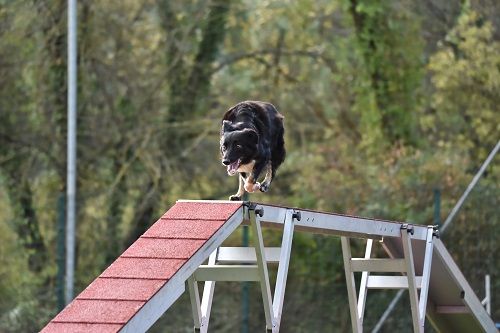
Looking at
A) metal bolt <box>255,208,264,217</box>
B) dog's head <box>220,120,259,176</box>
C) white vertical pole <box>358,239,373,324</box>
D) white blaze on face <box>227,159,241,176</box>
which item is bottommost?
white vertical pole <box>358,239,373,324</box>

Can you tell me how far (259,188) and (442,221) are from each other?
211 inches

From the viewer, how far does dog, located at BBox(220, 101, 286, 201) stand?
6.86 metres

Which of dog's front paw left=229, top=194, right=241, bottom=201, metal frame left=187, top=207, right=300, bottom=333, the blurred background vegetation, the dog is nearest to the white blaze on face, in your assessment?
the dog

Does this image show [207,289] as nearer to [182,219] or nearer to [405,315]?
[182,219]

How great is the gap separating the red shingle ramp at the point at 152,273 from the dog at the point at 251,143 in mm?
256

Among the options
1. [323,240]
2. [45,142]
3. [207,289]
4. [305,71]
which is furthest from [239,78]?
[207,289]

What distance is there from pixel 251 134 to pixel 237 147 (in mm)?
128

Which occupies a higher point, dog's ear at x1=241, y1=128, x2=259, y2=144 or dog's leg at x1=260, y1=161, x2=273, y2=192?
dog's ear at x1=241, y1=128, x2=259, y2=144

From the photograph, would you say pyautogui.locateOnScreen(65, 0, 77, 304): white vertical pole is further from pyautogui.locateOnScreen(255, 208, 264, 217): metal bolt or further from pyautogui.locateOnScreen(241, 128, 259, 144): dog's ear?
pyautogui.locateOnScreen(241, 128, 259, 144): dog's ear

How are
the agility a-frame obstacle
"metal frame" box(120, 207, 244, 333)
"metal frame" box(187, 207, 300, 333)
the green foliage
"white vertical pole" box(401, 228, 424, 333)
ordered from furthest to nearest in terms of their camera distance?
the green foliage
"white vertical pole" box(401, 228, 424, 333)
"metal frame" box(187, 207, 300, 333)
the agility a-frame obstacle
"metal frame" box(120, 207, 244, 333)

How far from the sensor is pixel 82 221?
14453mm

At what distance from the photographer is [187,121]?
16.2 metres

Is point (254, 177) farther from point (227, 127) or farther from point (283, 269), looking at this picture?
point (283, 269)

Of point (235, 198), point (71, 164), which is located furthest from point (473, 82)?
point (235, 198)
